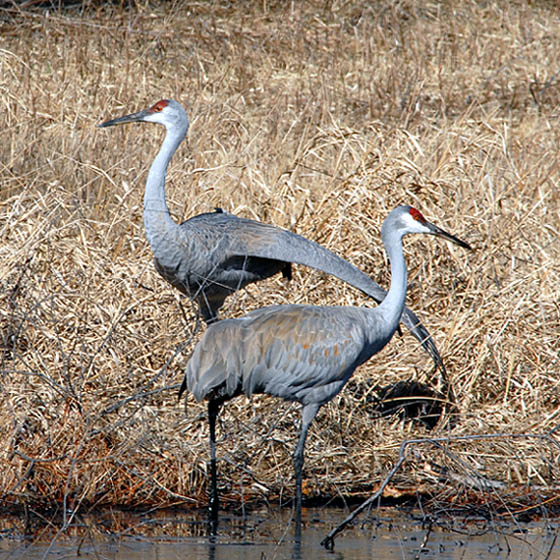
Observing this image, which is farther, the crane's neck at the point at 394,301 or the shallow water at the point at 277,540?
the crane's neck at the point at 394,301

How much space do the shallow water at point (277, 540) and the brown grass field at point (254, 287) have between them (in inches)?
6.6

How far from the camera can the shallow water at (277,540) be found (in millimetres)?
4121

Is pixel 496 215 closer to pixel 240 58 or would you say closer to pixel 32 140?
pixel 32 140

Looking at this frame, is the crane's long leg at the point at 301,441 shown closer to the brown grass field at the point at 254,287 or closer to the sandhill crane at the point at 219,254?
the brown grass field at the point at 254,287

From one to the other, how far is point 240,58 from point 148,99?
1613 mm

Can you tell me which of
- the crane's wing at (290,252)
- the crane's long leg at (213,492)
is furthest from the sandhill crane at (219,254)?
the crane's long leg at (213,492)

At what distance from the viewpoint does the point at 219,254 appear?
5551 millimetres

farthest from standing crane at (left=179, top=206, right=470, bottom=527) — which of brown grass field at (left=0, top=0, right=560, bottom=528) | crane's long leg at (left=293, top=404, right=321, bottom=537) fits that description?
brown grass field at (left=0, top=0, right=560, bottom=528)

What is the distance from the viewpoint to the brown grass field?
4.83m

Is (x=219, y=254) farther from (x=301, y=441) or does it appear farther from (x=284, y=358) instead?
(x=301, y=441)

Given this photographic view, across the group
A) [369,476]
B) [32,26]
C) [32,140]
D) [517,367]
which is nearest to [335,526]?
[369,476]

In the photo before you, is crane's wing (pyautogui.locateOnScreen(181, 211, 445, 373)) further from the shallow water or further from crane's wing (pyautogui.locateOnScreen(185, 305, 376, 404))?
the shallow water

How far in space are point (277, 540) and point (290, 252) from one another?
1.62 m

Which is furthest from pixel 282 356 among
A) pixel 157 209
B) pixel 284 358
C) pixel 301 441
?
pixel 157 209
